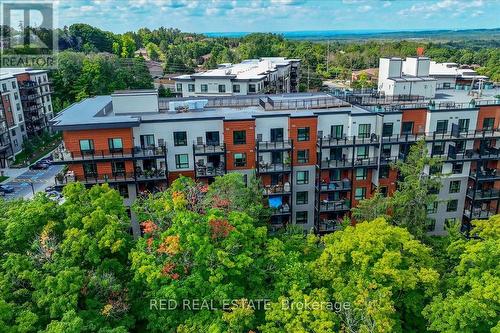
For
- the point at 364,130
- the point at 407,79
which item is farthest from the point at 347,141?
the point at 407,79

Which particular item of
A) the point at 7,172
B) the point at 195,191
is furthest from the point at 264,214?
the point at 7,172

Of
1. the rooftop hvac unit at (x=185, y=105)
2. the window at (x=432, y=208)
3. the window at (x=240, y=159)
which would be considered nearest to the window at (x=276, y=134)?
the window at (x=240, y=159)

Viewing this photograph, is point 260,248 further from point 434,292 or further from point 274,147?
point 274,147

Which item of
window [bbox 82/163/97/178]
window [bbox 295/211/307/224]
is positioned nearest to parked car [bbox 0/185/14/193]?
window [bbox 82/163/97/178]

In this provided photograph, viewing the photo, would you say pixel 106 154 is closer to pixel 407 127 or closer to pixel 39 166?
pixel 407 127

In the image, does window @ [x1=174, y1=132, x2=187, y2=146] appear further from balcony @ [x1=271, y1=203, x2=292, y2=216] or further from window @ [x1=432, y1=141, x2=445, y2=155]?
window @ [x1=432, y1=141, x2=445, y2=155]
